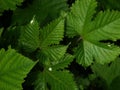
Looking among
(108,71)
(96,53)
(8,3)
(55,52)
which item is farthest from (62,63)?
(108,71)

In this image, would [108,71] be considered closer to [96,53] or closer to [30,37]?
[96,53]

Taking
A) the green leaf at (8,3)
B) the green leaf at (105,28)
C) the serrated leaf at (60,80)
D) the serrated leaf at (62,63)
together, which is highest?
the green leaf at (8,3)

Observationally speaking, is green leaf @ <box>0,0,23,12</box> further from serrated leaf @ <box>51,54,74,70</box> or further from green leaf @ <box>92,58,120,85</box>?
green leaf @ <box>92,58,120,85</box>

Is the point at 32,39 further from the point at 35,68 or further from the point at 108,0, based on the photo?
the point at 108,0

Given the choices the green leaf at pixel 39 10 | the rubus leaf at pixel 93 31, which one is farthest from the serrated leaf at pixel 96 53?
→ the green leaf at pixel 39 10

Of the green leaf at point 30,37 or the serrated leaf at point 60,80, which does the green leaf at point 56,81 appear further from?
the green leaf at point 30,37
